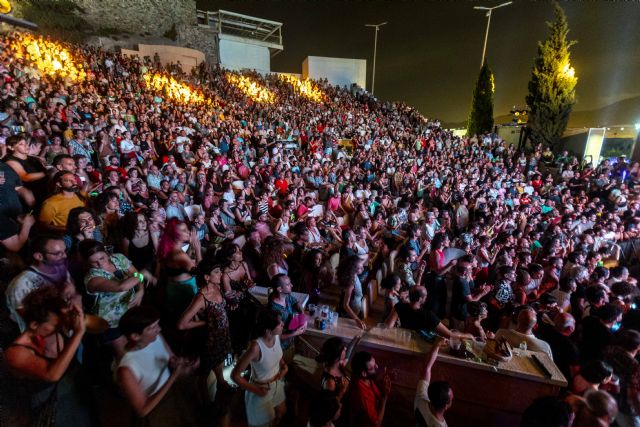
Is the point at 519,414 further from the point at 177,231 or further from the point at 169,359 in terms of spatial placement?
the point at 177,231

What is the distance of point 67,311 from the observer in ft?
5.52

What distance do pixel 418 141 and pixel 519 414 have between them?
1307cm

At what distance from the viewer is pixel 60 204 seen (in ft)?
10.3

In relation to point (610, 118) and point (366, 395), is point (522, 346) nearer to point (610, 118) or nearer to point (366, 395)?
point (366, 395)

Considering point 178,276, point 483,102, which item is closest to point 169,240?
point 178,276

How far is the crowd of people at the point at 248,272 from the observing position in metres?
1.83

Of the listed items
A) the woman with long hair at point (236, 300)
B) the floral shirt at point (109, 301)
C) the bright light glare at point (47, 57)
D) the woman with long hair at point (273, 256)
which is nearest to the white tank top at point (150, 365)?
the floral shirt at point (109, 301)

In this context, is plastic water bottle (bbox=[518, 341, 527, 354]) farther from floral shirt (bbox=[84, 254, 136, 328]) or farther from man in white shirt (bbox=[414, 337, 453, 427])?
floral shirt (bbox=[84, 254, 136, 328])

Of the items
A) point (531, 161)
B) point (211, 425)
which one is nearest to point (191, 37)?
point (531, 161)

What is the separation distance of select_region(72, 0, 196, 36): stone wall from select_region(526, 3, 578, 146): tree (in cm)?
2518

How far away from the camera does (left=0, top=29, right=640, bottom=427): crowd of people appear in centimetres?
183

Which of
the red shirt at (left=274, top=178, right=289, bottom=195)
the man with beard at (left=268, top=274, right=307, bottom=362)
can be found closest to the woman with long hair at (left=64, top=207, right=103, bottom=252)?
the man with beard at (left=268, top=274, right=307, bottom=362)

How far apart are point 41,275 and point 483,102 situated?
82.3 feet

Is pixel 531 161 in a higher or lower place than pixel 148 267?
higher
